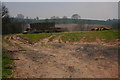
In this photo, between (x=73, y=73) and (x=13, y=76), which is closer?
(x=13, y=76)

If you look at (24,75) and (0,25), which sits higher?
(0,25)

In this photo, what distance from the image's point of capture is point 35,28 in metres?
36.2

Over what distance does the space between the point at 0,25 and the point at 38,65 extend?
24809 millimetres

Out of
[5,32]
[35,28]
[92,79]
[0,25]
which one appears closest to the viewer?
[92,79]

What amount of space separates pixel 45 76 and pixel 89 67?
2.72 metres

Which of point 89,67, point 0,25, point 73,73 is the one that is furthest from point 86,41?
point 0,25

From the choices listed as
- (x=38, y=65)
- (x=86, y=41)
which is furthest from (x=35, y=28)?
(x=38, y=65)

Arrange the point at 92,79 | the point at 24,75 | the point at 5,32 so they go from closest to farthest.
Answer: the point at 92,79 < the point at 24,75 < the point at 5,32

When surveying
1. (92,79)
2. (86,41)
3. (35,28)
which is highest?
(35,28)

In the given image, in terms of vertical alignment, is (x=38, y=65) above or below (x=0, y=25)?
below

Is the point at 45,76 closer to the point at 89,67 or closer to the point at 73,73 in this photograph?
the point at 73,73

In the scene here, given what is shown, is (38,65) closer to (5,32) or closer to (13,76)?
(13,76)

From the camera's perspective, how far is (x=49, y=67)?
8469 mm

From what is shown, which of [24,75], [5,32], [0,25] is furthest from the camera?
[5,32]
